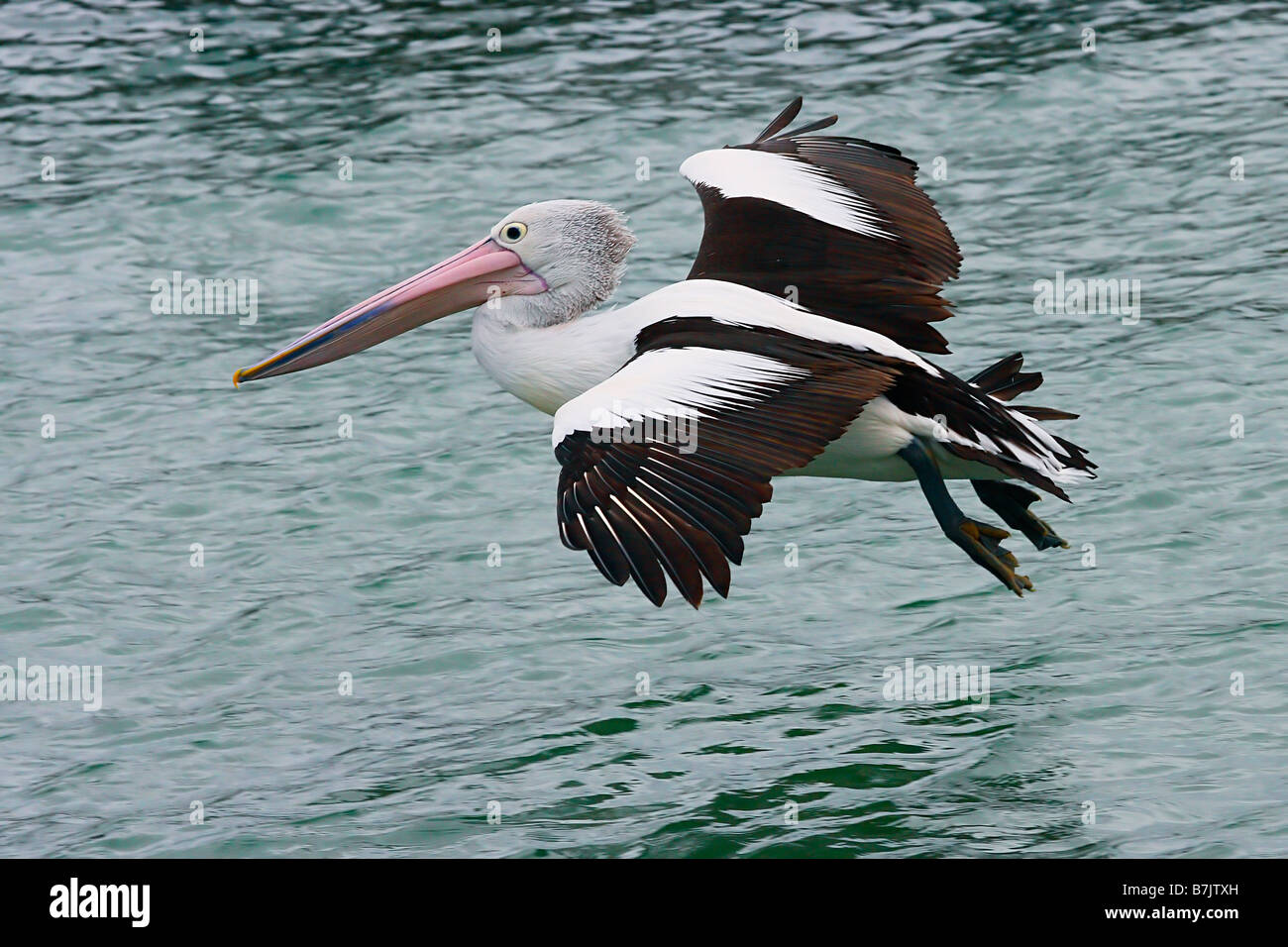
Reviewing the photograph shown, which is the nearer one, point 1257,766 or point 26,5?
point 1257,766

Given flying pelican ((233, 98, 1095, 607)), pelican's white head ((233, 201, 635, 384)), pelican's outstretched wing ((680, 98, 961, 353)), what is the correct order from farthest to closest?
pelican's white head ((233, 201, 635, 384)), pelican's outstretched wing ((680, 98, 961, 353)), flying pelican ((233, 98, 1095, 607))

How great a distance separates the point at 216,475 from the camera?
866cm

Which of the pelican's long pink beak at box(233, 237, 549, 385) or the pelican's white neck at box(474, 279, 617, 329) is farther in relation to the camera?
the pelican's long pink beak at box(233, 237, 549, 385)

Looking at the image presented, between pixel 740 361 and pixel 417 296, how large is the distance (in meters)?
1.75

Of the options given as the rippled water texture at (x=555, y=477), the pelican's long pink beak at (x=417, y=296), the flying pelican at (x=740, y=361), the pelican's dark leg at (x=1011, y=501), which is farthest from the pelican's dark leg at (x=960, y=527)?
the pelican's long pink beak at (x=417, y=296)

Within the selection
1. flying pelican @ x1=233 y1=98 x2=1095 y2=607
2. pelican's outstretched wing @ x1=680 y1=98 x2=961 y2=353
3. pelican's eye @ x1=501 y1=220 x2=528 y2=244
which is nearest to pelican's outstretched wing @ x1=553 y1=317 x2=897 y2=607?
flying pelican @ x1=233 y1=98 x2=1095 y2=607

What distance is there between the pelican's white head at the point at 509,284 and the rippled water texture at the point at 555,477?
1.27m

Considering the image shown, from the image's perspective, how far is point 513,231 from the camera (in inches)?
265

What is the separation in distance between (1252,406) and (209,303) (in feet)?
18.2

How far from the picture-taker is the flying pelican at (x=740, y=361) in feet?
15.6

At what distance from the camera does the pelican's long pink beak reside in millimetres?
6641

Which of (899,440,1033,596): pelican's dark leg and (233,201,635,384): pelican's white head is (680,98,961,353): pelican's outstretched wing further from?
(899,440,1033,596): pelican's dark leg
